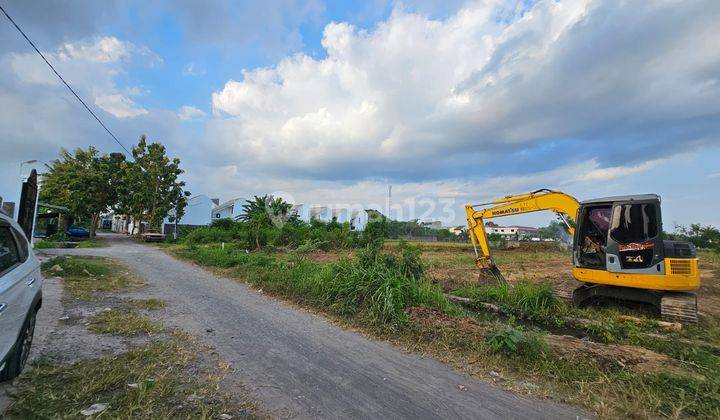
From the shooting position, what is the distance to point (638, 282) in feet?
24.0

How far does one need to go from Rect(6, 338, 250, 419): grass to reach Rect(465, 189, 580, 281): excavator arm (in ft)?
28.1

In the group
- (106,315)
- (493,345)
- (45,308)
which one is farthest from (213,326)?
(493,345)

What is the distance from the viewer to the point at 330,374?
4281 millimetres

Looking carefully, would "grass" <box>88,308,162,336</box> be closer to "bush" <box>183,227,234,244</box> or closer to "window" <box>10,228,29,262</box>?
"window" <box>10,228,29,262</box>

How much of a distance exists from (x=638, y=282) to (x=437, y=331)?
479 cm

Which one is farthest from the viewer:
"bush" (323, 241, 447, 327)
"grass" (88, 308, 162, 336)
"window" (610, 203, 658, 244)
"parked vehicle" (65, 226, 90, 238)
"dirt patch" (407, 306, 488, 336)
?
"parked vehicle" (65, 226, 90, 238)

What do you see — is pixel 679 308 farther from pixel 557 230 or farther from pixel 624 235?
pixel 557 230

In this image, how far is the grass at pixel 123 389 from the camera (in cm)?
319

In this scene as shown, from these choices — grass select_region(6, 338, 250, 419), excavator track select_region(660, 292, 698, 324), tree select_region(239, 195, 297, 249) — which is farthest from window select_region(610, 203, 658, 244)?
tree select_region(239, 195, 297, 249)

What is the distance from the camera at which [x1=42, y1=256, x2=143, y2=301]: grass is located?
28.2 feet

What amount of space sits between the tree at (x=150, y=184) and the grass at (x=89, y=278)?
2165cm

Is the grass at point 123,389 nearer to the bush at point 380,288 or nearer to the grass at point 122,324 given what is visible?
the grass at point 122,324

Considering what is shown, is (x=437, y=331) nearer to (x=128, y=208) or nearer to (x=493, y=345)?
(x=493, y=345)

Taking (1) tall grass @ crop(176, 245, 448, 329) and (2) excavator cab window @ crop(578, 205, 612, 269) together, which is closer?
(1) tall grass @ crop(176, 245, 448, 329)
